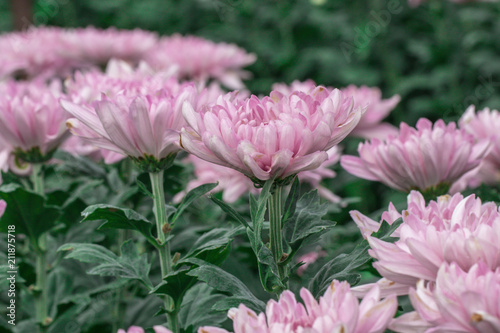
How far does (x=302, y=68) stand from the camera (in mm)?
3432

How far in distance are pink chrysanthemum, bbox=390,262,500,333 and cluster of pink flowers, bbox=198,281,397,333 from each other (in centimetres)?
3

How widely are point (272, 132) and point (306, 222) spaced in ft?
0.49

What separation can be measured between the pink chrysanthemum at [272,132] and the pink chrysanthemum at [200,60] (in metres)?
1.43

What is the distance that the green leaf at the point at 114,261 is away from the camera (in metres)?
0.80

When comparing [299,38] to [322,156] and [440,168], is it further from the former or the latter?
[322,156]

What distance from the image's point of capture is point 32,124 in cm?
105

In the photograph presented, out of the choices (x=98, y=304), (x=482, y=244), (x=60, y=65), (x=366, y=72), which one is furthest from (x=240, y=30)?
(x=482, y=244)

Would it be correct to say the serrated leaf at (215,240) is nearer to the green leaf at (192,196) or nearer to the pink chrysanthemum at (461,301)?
the green leaf at (192,196)

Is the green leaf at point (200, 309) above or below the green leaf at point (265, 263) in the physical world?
below

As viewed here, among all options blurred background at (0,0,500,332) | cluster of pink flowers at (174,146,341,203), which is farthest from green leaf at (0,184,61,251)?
blurred background at (0,0,500,332)

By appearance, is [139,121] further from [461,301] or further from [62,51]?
[62,51]

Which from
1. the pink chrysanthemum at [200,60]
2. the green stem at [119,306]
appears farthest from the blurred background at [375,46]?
the green stem at [119,306]

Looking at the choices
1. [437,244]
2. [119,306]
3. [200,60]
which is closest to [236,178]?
[119,306]

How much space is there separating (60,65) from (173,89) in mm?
1398
